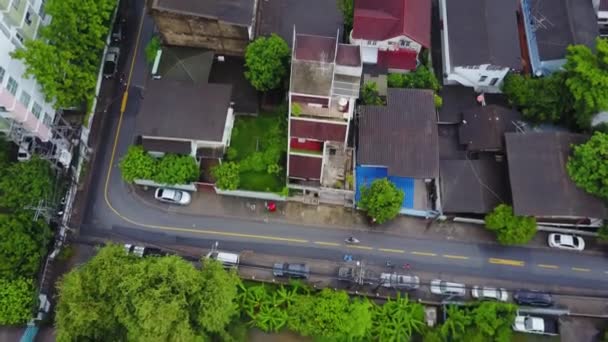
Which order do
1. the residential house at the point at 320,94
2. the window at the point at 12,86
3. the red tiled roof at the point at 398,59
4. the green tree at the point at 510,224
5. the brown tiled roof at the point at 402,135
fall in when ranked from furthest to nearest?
the red tiled roof at the point at 398,59 < the brown tiled roof at the point at 402,135 < the green tree at the point at 510,224 < the window at the point at 12,86 < the residential house at the point at 320,94

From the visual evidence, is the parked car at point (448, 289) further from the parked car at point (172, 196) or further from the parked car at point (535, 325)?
the parked car at point (172, 196)

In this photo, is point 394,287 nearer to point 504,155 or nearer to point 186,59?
point 504,155

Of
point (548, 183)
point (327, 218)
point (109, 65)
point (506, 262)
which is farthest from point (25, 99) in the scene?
point (548, 183)

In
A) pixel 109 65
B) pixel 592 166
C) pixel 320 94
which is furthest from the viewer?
pixel 109 65

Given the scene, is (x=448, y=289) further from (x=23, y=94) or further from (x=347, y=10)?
Answer: (x=23, y=94)

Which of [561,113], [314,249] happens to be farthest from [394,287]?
[561,113]

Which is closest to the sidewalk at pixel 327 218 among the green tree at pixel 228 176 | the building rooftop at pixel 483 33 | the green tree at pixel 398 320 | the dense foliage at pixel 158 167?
the green tree at pixel 228 176
